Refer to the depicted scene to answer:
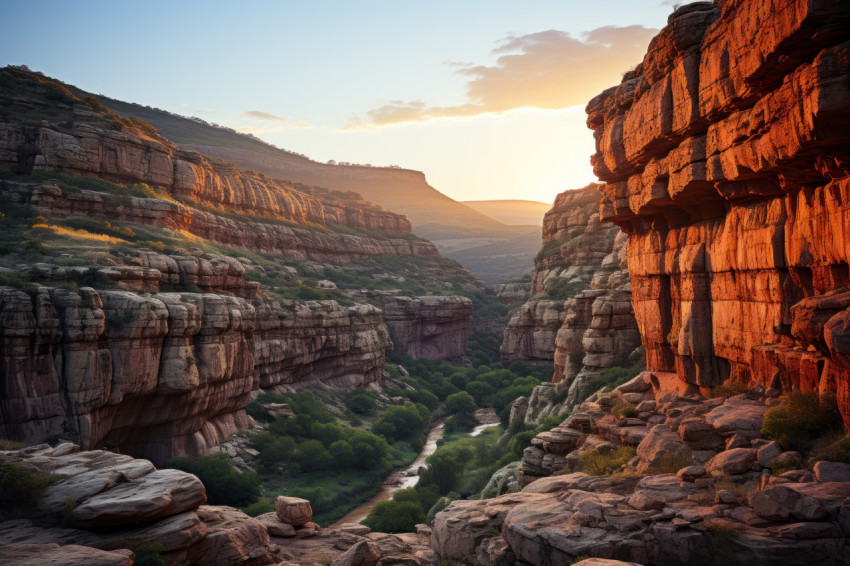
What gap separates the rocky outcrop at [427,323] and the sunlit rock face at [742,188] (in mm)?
58211

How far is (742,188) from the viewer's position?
15773 mm

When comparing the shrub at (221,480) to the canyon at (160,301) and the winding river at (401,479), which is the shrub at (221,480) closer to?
the canyon at (160,301)

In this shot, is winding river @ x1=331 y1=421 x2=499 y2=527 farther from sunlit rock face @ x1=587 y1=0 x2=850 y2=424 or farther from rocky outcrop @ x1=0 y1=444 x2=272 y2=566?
sunlit rock face @ x1=587 y1=0 x2=850 y2=424

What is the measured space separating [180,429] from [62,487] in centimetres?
1857

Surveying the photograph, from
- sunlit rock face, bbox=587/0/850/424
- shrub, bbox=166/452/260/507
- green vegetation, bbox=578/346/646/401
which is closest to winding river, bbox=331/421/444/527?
shrub, bbox=166/452/260/507

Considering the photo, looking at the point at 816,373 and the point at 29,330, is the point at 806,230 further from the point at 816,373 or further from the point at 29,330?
the point at 29,330

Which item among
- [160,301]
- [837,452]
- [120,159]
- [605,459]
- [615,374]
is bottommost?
[605,459]

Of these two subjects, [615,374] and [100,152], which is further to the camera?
[100,152]

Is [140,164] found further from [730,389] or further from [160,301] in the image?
[730,389]

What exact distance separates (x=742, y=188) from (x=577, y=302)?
80.1ft

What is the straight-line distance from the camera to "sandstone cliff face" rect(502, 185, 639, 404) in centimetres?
3278

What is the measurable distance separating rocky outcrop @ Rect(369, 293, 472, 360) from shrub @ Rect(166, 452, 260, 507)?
1886 inches

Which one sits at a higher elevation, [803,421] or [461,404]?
[803,421]

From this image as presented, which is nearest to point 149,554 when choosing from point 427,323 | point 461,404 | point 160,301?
point 160,301
